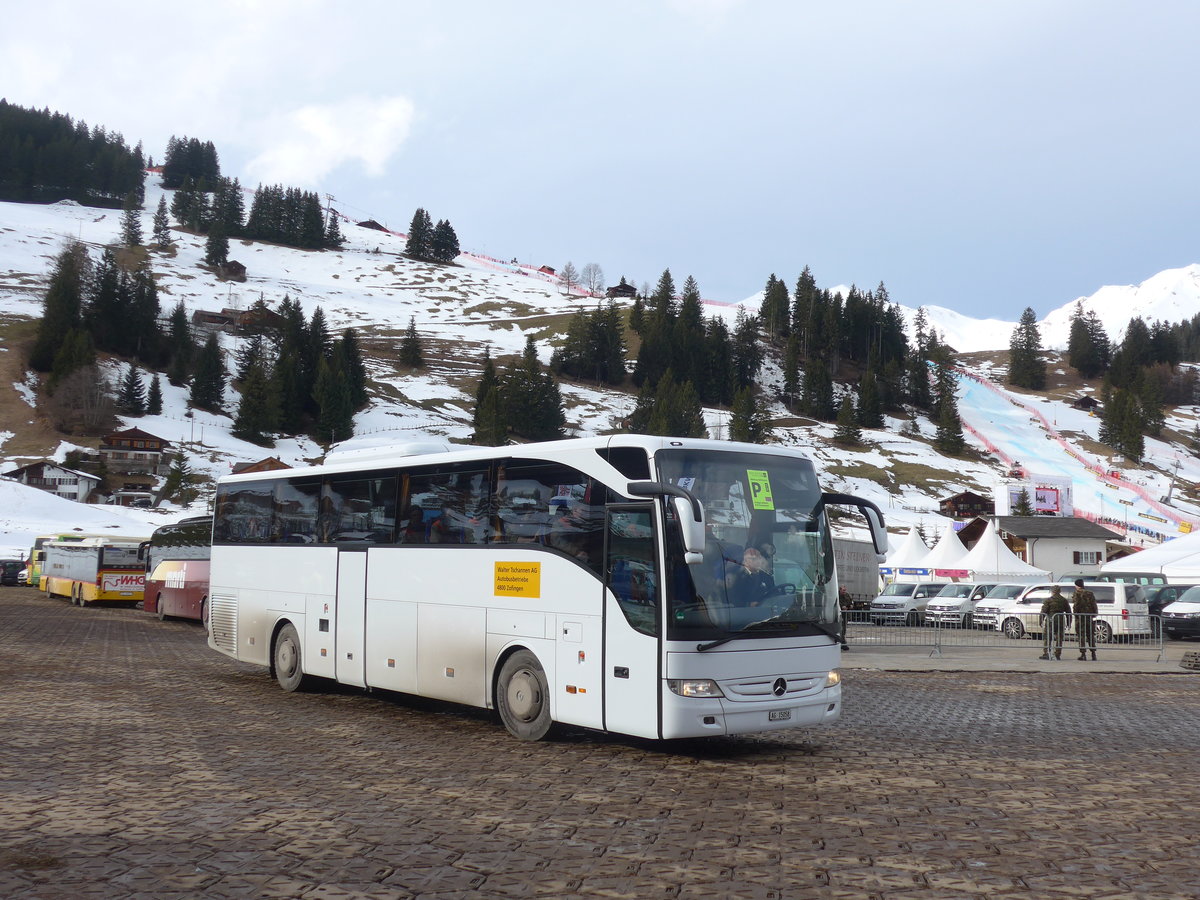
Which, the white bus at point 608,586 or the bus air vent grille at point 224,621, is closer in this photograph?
the white bus at point 608,586

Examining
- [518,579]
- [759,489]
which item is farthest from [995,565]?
[518,579]

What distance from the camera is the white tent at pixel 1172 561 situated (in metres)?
41.9

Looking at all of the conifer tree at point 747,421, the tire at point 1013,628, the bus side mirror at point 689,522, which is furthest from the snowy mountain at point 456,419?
the bus side mirror at point 689,522

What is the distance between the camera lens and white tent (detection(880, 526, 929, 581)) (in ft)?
167

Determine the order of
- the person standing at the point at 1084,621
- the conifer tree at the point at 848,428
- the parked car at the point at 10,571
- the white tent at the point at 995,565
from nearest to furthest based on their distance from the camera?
the person standing at the point at 1084,621
the white tent at the point at 995,565
the parked car at the point at 10,571
the conifer tree at the point at 848,428

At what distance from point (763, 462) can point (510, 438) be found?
111 metres

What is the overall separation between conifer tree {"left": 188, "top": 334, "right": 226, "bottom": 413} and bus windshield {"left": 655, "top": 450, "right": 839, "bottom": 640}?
404 feet

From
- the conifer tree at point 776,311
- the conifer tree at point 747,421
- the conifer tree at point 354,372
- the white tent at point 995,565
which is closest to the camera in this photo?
the white tent at point 995,565

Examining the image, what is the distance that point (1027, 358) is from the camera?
189250 millimetres

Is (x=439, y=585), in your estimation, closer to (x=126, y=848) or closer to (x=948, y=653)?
(x=126, y=848)

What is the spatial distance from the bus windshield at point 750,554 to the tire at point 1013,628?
22315 mm

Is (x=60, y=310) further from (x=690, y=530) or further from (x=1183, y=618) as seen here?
(x=690, y=530)

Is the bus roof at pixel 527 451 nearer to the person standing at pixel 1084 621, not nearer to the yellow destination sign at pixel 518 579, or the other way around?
the yellow destination sign at pixel 518 579

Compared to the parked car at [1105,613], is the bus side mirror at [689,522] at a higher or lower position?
higher
